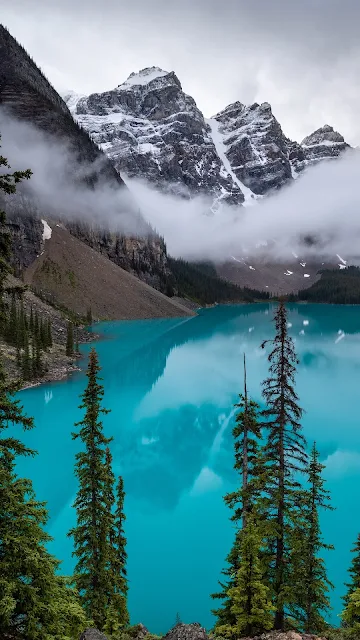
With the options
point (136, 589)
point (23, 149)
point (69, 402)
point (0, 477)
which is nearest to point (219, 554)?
point (136, 589)

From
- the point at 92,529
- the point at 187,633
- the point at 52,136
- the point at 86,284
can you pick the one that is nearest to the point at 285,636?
the point at 187,633

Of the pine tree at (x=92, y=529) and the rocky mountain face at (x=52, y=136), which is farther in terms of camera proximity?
the rocky mountain face at (x=52, y=136)

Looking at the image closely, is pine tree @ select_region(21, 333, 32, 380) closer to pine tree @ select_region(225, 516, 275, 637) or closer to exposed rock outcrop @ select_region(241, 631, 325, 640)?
pine tree @ select_region(225, 516, 275, 637)

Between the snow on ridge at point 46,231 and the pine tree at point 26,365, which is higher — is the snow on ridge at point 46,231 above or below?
above

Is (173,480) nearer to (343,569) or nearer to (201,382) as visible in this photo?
(343,569)

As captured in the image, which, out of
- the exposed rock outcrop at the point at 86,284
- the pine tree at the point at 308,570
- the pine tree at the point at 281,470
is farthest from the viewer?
the exposed rock outcrop at the point at 86,284

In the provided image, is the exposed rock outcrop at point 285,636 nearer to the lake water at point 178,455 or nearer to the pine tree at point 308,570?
the pine tree at point 308,570

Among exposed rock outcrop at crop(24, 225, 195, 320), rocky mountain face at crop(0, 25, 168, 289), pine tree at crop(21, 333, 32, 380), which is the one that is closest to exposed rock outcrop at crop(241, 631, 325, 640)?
pine tree at crop(21, 333, 32, 380)

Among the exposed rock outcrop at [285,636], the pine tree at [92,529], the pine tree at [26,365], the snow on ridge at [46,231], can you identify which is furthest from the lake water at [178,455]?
the snow on ridge at [46,231]
